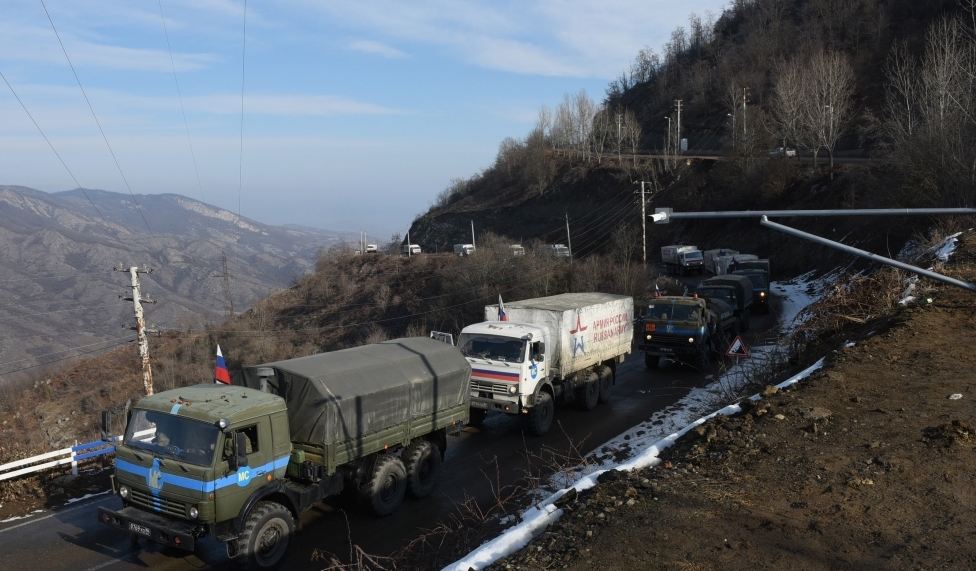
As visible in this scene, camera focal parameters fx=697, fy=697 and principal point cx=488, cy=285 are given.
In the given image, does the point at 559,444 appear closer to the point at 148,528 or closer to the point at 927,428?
the point at 927,428

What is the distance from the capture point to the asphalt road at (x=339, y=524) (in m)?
9.34

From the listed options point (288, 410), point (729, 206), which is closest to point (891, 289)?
point (288, 410)

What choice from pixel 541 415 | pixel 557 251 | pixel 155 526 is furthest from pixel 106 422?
pixel 557 251

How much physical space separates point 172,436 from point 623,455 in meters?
8.25

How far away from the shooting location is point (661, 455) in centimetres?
1038

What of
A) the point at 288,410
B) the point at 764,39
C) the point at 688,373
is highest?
the point at 764,39

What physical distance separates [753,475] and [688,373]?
12981mm

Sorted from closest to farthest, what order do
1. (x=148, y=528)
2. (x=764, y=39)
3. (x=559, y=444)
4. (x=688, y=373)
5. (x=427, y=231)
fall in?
(x=148, y=528) → (x=559, y=444) → (x=688, y=373) → (x=764, y=39) → (x=427, y=231)

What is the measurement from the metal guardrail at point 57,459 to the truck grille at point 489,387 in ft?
22.4

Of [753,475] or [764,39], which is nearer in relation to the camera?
[753,475]

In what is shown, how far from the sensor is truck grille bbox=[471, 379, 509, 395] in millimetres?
14742

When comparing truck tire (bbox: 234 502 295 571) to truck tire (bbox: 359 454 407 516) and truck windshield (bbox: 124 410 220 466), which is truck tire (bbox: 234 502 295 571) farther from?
truck tire (bbox: 359 454 407 516)

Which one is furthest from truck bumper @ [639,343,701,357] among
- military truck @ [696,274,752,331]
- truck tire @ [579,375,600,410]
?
military truck @ [696,274,752,331]

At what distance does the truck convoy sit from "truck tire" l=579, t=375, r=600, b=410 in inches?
1499
